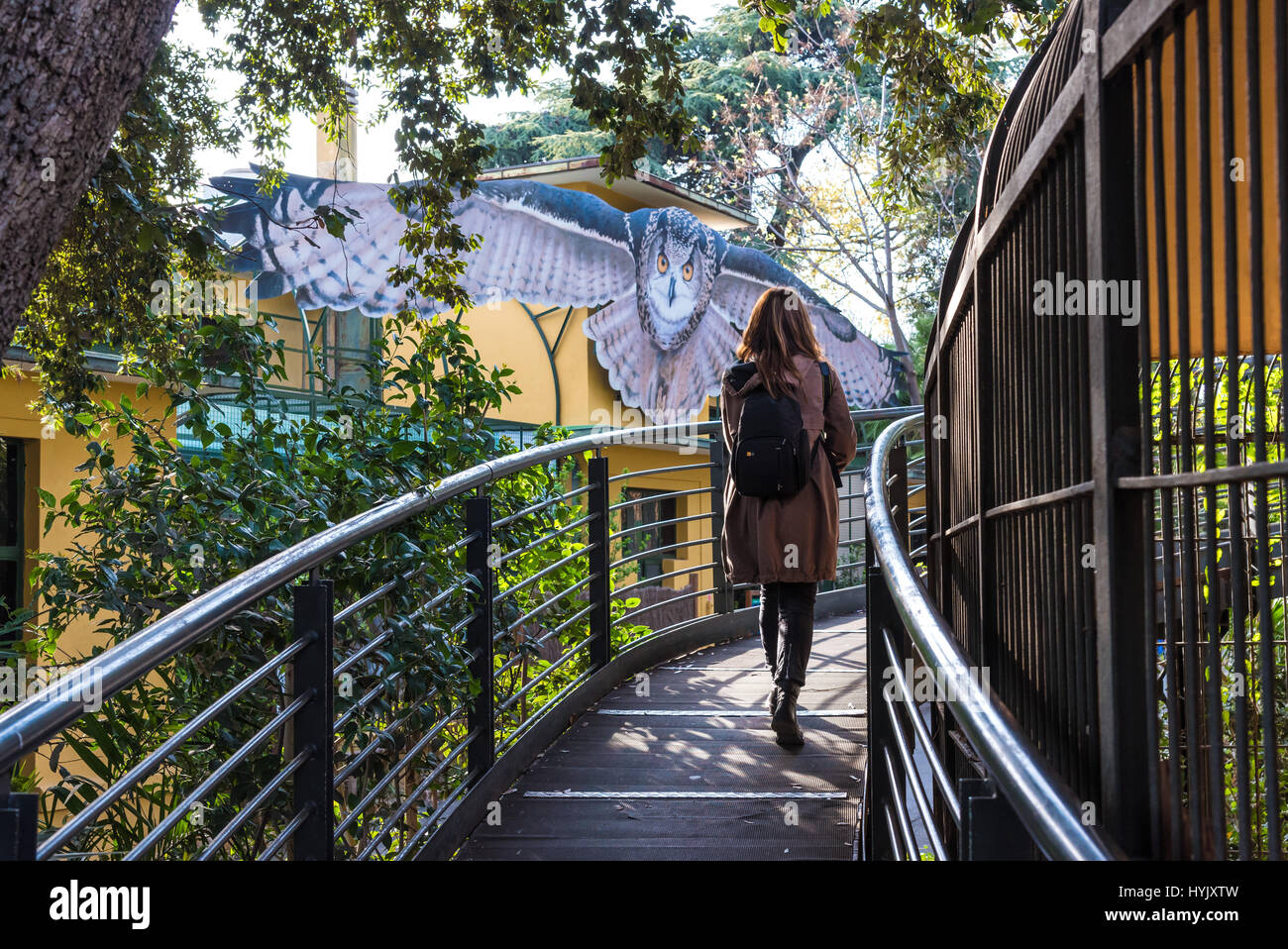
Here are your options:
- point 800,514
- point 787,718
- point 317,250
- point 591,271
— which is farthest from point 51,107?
point 591,271

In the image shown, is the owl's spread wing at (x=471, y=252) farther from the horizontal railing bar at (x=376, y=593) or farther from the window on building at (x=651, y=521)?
the horizontal railing bar at (x=376, y=593)

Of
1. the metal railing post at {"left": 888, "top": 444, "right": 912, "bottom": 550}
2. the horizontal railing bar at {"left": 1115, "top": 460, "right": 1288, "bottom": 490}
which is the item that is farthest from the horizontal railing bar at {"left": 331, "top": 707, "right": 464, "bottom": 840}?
the metal railing post at {"left": 888, "top": 444, "right": 912, "bottom": 550}

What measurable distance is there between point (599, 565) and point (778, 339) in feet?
5.96

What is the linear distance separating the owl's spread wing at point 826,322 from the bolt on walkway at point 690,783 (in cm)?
1229

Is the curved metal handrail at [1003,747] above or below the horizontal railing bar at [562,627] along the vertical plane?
above

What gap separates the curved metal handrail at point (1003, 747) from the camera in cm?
149

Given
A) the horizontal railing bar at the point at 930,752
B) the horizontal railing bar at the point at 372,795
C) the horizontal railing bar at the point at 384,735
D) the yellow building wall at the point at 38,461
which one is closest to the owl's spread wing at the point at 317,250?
the yellow building wall at the point at 38,461

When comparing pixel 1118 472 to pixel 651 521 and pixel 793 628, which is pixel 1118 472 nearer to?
pixel 793 628

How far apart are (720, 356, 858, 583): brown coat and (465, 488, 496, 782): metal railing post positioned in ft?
3.30

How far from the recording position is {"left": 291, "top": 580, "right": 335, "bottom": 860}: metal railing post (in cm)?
314

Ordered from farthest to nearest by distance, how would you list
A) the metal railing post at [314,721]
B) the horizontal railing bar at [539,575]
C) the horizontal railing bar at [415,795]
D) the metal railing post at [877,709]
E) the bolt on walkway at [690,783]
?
1. the horizontal railing bar at [539,575]
2. the bolt on walkway at [690,783]
3. the horizontal railing bar at [415,795]
4. the metal railing post at [877,709]
5. the metal railing post at [314,721]

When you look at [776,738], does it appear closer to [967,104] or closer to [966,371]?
[966,371]

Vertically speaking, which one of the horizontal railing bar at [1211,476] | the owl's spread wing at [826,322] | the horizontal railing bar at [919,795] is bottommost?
the horizontal railing bar at [919,795]
